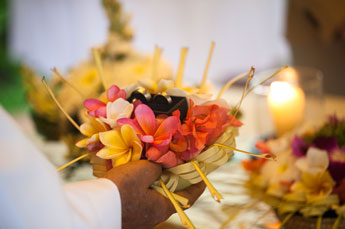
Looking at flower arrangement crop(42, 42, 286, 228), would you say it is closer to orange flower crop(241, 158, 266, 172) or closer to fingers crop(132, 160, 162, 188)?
fingers crop(132, 160, 162, 188)

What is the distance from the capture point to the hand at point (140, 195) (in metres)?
0.45

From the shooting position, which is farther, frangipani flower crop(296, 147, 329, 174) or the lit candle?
the lit candle

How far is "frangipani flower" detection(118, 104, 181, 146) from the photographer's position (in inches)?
19.0

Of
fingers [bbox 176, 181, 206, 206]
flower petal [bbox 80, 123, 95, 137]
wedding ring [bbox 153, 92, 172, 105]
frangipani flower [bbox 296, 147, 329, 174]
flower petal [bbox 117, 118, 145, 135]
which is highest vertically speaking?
wedding ring [bbox 153, 92, 172, 105]

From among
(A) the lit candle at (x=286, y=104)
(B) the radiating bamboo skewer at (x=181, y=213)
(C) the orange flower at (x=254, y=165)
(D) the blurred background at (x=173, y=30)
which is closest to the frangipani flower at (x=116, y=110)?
(B) the radiating bamboo skewer at (x=181, y=213)

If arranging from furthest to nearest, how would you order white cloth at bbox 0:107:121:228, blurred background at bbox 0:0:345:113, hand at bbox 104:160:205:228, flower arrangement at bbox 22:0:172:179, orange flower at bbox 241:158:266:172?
blurred background at bbox 0:0:345:113 → flower arrangement at bbox 22:0:172:179 → orange flower at bbox 241:158:266:172 → hand at bbox 104:160:205:228 → white cloth at bbox 0:107:121:228

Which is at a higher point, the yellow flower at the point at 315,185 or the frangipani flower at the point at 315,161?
the frangipani flower at the point at 315,161

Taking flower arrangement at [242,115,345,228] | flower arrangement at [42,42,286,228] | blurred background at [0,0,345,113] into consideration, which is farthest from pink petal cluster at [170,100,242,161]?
blurred background at [0,0,345,113]

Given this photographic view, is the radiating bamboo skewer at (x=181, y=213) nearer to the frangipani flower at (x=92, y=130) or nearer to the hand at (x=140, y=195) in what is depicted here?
the hand at (x=140, y=195)

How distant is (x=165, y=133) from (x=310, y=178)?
36 centimetres

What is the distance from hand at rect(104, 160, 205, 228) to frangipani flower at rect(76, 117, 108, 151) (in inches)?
2.6

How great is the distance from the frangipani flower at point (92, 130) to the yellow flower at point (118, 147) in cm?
2

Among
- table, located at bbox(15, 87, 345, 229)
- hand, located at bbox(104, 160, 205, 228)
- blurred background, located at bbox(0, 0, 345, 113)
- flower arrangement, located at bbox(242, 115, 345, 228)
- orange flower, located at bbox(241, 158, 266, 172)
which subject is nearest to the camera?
hand, located at bbox(104, 160, 205, 228)

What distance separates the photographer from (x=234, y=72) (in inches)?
147
